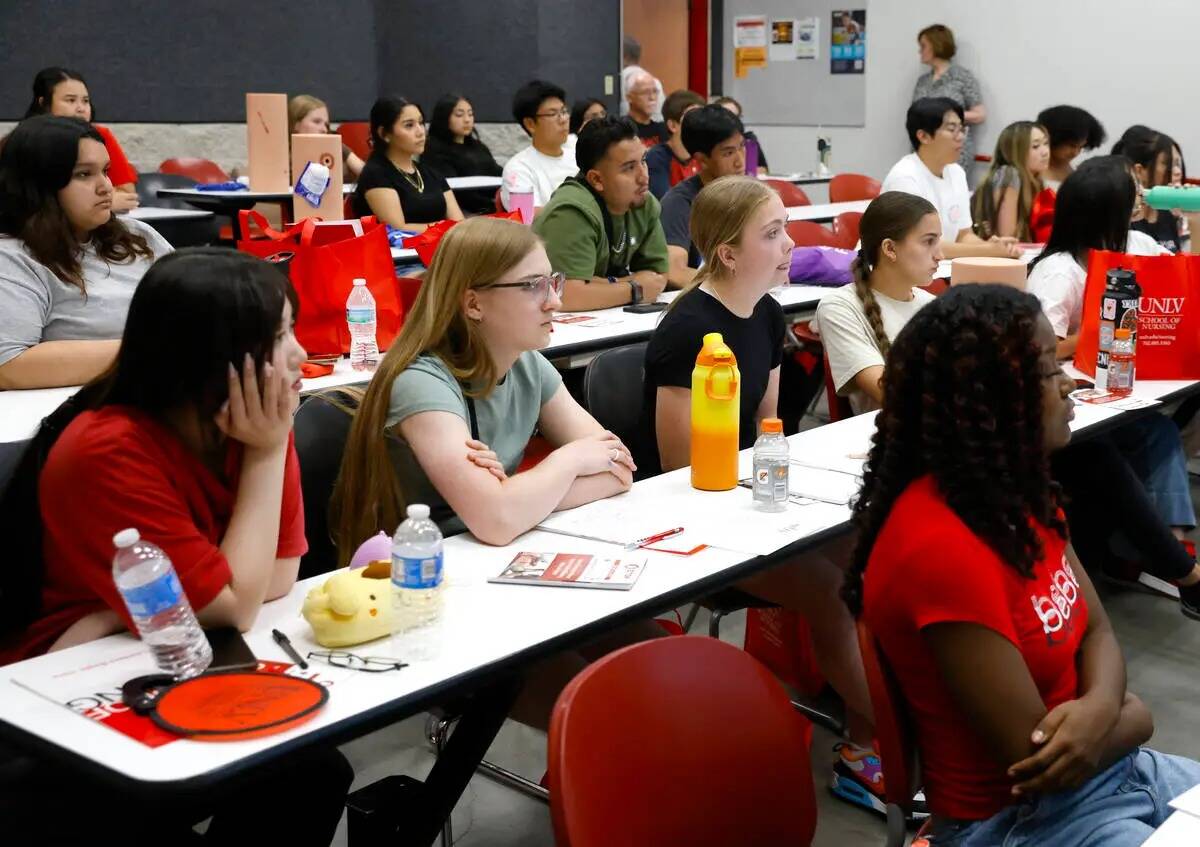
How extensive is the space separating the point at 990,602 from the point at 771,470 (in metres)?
0.90

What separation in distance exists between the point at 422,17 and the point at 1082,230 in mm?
6735

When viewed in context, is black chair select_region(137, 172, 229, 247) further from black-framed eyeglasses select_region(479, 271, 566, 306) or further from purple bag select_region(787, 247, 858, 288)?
black-framed eyeglasses select_region(479, 271, 566, 306)

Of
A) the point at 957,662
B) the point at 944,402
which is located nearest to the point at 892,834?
the point at 957,662

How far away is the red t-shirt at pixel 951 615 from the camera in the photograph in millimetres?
1584

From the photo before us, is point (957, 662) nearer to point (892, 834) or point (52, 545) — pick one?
point (892, 834)

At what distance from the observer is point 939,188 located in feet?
19.4

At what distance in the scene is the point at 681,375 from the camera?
2.97m

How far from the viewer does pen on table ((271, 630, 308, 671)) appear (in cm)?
178

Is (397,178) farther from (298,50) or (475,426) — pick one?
(475,426)

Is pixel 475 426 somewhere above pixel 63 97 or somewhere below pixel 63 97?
below

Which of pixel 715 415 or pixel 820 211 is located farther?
pixel 820 211

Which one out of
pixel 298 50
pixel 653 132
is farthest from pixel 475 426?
pixel 298 50

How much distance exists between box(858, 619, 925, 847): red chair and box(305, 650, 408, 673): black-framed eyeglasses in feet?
2.05

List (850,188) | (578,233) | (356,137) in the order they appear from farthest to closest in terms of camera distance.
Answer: (356,137), (850,188), (578,233)
